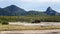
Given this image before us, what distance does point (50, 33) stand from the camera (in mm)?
23406

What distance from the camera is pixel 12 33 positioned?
22906 mm

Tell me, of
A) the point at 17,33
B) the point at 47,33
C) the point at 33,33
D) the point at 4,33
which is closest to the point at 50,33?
the point at 47,33

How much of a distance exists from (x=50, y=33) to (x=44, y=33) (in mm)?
722

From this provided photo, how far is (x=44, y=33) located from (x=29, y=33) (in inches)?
70.8

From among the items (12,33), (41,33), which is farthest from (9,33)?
(41,33)

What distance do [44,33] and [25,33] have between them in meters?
2.24

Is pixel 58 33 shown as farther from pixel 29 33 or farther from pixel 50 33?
pixel 29 33

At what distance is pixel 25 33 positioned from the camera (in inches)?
913

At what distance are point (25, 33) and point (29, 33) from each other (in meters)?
0.45

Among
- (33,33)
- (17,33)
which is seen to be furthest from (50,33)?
(17,33)

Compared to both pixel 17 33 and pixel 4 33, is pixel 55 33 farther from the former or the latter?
pixel 4 33

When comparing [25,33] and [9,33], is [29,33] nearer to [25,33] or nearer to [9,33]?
[25,33]

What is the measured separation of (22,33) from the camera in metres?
23.2

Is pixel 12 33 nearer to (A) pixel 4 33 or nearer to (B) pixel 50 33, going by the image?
(A) pixel 4 33
